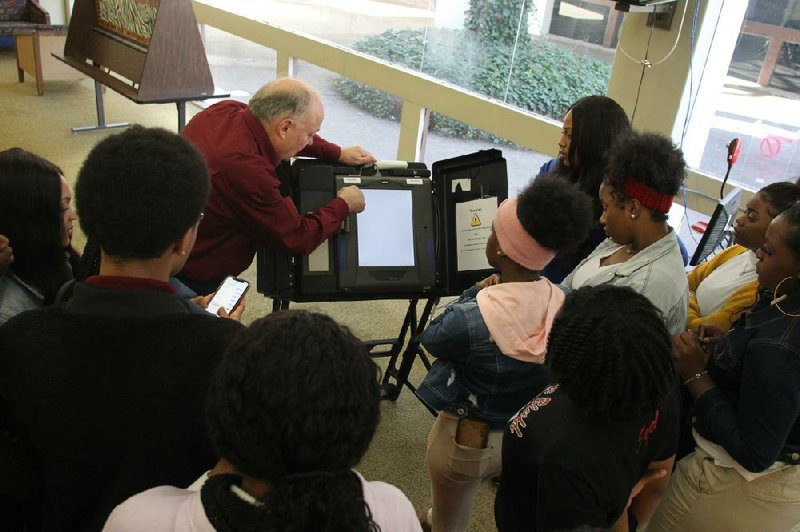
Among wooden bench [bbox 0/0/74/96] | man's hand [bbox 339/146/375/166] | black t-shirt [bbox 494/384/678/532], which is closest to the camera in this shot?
black t-shirt [bbox 494/384/678/532]

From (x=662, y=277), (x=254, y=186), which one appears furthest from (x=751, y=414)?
(x=254, y=186)

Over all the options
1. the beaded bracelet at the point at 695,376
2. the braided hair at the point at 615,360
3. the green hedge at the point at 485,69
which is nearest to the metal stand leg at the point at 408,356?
the beaded bracelet at the point at 695,376

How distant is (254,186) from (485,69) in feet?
8.64

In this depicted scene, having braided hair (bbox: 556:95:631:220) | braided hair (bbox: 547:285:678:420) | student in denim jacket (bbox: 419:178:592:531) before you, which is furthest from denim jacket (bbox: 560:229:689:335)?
braided hair (bbox: 547:285:678:420)

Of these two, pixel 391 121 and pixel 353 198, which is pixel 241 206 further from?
pixel 391 121

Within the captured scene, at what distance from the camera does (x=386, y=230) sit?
2221 millimetres

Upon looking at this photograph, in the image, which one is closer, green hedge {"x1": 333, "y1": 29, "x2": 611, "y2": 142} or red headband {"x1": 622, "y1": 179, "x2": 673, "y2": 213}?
red headband {"x1": 622, "y1": 179, "x2": 673, "y2": 213}

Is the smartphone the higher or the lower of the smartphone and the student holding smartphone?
the lower

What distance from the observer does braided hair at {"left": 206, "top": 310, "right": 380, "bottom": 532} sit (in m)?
0.70

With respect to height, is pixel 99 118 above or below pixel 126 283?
below

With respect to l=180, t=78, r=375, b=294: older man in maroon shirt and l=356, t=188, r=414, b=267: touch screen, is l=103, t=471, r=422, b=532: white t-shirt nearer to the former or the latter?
l=180, t=78, r=375, b=294: older man in maroon shirt

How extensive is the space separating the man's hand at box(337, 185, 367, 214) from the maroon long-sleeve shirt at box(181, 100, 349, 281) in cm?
3

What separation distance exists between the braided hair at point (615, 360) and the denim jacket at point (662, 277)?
577 mm

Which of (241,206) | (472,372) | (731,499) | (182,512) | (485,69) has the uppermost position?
(485,69)
